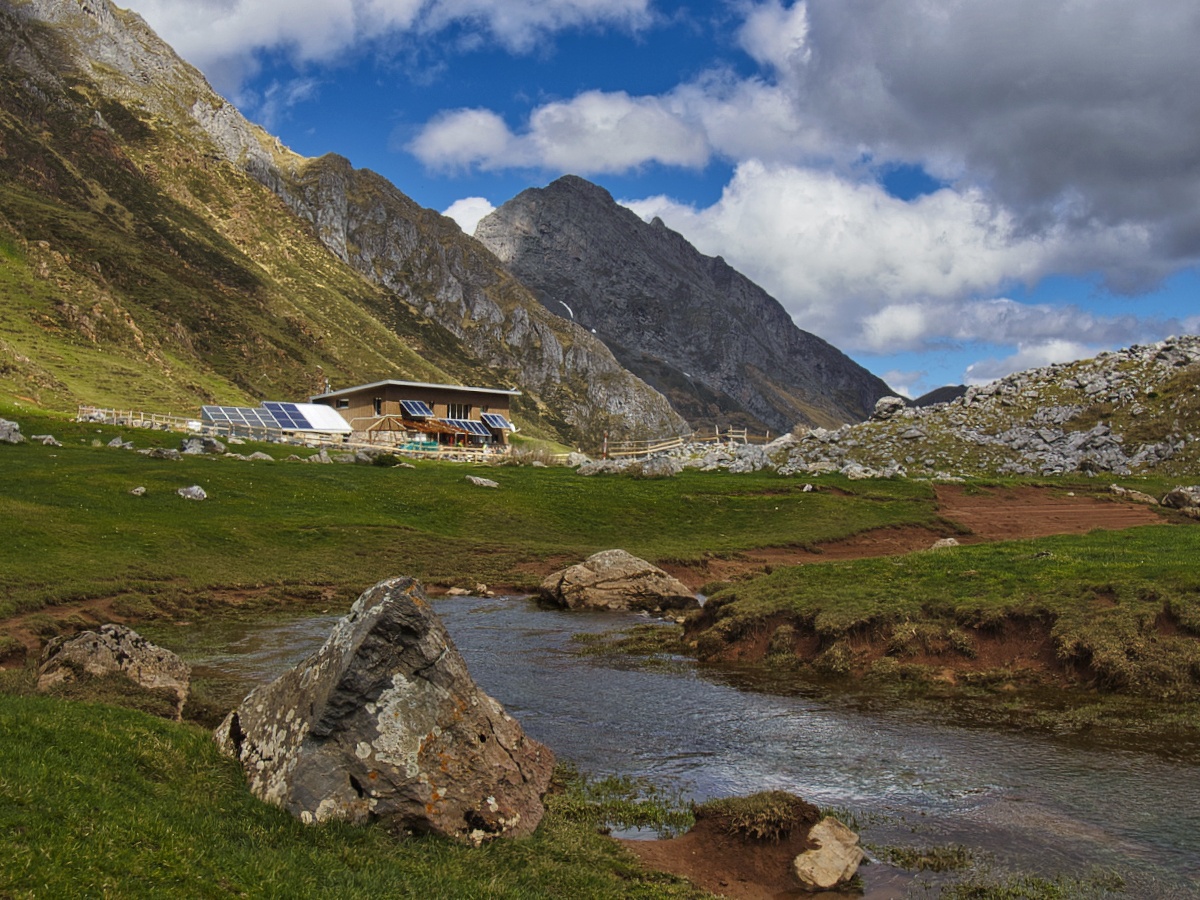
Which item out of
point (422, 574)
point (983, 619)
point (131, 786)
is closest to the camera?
point (131, 786)

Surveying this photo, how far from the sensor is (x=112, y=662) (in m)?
17.3

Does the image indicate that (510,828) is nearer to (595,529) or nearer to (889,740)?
(889,740)

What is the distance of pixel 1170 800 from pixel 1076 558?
15597 mm

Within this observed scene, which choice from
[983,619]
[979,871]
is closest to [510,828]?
[979,871]

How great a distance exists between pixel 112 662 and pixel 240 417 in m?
85.7

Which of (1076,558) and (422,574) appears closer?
(1076,558)

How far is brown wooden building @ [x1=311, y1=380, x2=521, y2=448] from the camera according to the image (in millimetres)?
107312

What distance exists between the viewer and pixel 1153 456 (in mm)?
69375

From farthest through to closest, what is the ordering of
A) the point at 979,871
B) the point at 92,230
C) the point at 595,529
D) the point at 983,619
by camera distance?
the point at 92,230, the point at 595,529, the point at 983,619, the point at 979,871

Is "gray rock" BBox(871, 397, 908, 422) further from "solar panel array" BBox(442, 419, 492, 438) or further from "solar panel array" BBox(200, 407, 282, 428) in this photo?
"solar panel array" BBox(200, 407, 282, 428)

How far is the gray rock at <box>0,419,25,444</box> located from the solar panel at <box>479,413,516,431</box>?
213 ft

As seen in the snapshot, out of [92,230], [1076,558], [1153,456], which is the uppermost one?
[92,230]

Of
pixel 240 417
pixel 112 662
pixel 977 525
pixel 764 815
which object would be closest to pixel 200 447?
pixel 240 417

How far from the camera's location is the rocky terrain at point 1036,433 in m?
70.2
